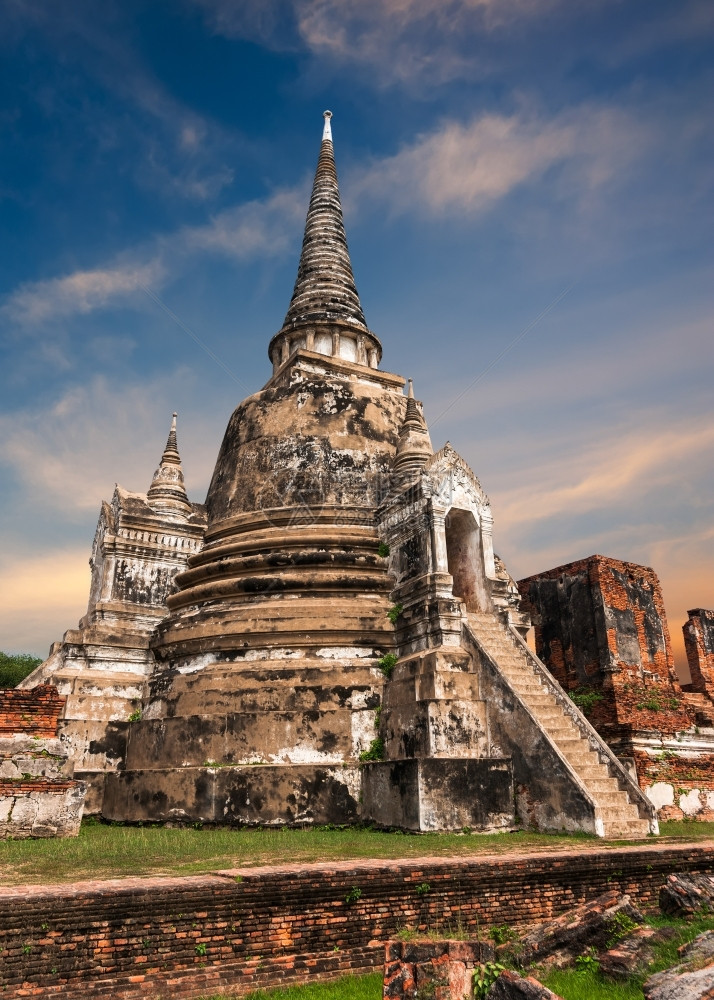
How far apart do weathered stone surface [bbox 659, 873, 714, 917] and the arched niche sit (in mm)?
6951

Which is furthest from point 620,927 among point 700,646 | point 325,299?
point 325,299

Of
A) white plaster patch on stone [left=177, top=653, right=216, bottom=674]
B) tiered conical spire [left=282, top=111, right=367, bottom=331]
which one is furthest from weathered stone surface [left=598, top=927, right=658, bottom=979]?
tiered conical spire [left=282, top=111, right=367, bottom=331]

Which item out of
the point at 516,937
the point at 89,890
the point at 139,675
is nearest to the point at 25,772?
the point at 139,675

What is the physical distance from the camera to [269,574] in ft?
46.9

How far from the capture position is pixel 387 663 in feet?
41.9

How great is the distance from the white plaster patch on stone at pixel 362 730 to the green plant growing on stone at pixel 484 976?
21.3 feet

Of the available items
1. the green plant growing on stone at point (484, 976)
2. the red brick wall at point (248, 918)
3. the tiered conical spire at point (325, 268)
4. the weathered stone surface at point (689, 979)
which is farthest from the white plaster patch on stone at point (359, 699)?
the tiered conical spire at point (325, 268)

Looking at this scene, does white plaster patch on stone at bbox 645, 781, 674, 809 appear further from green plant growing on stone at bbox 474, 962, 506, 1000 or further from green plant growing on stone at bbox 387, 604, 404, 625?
green plant growing on stone at bbox 474, 962, 506, 1000

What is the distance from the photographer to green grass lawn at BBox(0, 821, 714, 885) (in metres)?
7.08

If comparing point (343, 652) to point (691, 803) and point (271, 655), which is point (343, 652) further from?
point (691, 803)

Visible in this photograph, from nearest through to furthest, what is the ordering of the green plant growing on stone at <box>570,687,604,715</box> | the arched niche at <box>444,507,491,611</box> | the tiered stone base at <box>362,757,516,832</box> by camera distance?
the tiered stone base at <box>362,757,516,832</box> < the arched niche at <box>444,507,491,611</box> < the green plant growing on stone at <box>570,687,604,715</box>

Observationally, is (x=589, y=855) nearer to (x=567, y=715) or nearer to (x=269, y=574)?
(x=567, y=715)

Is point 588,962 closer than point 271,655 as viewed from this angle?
Yes

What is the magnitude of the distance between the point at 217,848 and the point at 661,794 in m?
9.57
